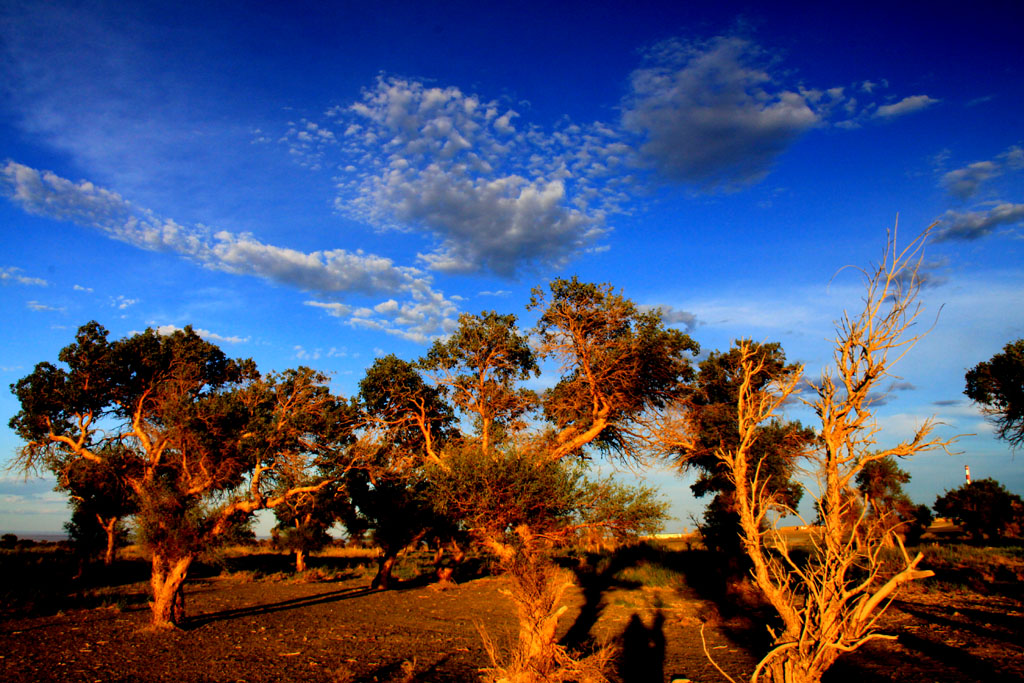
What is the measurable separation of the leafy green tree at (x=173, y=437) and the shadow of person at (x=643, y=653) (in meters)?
9.75

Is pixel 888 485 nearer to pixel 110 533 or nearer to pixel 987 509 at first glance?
pixel 987 509

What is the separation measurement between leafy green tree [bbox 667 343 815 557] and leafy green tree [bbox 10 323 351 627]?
13247 mm

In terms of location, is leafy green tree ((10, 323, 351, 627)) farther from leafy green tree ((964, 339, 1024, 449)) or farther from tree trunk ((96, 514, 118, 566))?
leafy green tree ((964, 339, 1024, 449))

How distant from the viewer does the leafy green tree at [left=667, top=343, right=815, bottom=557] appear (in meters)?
20.2

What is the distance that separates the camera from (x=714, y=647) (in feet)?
42.0

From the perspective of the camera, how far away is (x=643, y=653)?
1225 centimetres

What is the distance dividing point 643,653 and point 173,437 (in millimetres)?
13514

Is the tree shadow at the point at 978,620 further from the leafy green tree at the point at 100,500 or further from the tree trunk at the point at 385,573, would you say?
the leafy green tree at the point at 100,500

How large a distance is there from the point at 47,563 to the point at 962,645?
1472 inches

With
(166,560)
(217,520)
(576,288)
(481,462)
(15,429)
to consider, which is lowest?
(166,560)

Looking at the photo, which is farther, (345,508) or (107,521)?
(345,508)

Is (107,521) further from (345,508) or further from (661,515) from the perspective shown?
(661,515)

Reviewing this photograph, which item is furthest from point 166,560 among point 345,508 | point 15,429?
point 345,508

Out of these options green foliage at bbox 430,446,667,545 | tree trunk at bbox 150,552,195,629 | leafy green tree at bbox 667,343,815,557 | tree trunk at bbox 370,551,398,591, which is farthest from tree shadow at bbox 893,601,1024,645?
tree trunk at bbox 370,551,398,591
